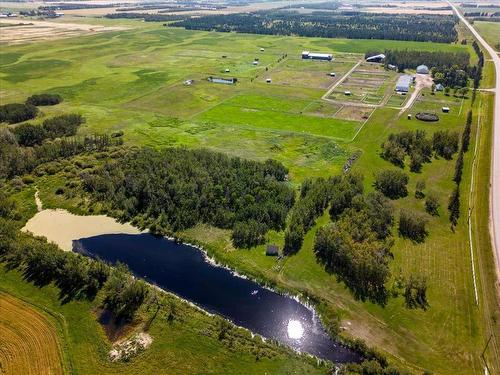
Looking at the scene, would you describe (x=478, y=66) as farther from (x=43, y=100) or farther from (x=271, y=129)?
(x=43, y=100)

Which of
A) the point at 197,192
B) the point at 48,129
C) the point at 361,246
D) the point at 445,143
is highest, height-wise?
the point at 48,129

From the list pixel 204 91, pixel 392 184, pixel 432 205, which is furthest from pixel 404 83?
pixel 432 205

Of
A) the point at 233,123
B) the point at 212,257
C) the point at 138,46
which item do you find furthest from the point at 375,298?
the point at 138,46

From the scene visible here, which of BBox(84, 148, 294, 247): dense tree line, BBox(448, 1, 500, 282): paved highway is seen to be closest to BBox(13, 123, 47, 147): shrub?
BBox(84, 148, 294, 247): dense tree line

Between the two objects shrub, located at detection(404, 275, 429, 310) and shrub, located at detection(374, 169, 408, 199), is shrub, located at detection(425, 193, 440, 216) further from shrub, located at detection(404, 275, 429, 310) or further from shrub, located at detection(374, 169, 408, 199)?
shrub, located at detection(404, 275, 429, 310)

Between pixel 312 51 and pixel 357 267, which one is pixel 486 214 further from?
pixel 312 51

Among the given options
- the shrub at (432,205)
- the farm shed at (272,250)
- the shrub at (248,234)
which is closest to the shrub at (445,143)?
the shrub at (432,205)
